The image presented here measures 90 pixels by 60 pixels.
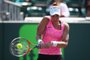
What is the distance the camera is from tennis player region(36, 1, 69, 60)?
6.75 m

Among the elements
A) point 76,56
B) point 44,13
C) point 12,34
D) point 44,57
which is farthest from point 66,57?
point 44,13

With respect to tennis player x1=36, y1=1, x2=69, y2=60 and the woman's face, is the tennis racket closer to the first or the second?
tennis player x1=36, y1=1, x2=69, y2=60

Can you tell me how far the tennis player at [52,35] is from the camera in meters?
6.75

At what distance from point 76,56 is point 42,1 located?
11648 mm

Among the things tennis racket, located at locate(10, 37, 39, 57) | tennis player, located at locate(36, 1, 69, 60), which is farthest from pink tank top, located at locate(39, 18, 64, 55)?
tennis racket, located at locate(10, 37, 39, 57)

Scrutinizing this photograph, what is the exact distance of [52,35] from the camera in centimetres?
677

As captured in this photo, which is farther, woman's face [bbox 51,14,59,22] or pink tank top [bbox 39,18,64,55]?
pink tank top [bbox 39,18,64,55]

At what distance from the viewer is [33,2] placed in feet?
68.9

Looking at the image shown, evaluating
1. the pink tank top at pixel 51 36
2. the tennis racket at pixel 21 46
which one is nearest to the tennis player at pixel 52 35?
the pink tank top at pixel 51 36

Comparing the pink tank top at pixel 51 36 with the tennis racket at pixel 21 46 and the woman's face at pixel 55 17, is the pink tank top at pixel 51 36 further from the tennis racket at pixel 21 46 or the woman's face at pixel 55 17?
the tennis racket at pixel 21 46

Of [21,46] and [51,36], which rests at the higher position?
[51,36]

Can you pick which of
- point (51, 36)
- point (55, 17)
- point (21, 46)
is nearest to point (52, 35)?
point (51, 36)

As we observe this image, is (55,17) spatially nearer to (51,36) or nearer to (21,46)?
(51,36)

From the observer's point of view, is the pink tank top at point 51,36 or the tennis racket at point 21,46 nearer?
the pink tank top at point 51,36
